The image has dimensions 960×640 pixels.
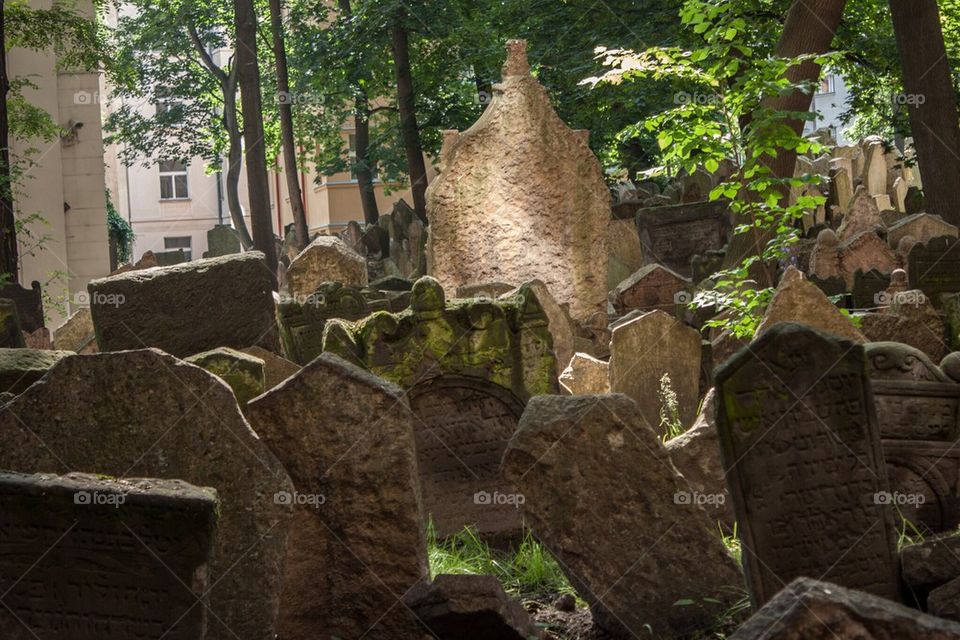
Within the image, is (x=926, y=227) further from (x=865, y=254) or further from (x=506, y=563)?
(x=506, y=563)

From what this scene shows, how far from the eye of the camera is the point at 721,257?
56.4 ft

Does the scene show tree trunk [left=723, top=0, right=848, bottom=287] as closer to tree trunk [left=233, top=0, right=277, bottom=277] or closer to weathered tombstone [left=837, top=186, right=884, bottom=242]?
weathered tombstone [left=837, top=186, right=884, bottom=242]

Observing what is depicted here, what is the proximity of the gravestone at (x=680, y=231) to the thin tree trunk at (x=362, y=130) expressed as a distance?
28.4 ft

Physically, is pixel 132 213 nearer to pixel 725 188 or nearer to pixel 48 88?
pixel 48 88

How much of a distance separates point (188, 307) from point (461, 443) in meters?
2.22

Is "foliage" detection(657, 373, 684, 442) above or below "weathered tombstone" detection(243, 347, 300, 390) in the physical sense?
below

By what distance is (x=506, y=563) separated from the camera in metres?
7.61

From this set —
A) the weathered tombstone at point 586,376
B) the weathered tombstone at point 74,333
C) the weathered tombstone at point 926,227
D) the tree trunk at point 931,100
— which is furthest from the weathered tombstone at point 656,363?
the tree trunk at point 931,100

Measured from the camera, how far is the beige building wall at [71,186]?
24.5 meters

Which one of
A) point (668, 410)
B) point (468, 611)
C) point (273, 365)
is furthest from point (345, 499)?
point (668, 410)

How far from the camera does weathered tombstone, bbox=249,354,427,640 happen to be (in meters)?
5.86

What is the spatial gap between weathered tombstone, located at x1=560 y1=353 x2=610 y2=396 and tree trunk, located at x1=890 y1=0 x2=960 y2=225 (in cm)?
837

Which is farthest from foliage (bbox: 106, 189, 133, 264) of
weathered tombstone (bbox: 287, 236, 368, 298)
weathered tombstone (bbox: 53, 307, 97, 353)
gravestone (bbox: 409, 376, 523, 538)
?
gravestone (bbox: 409, 376, 523, 538)

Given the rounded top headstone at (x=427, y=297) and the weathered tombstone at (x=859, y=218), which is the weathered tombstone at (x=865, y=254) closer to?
the weathered tombstone at (x=859, y=218)
